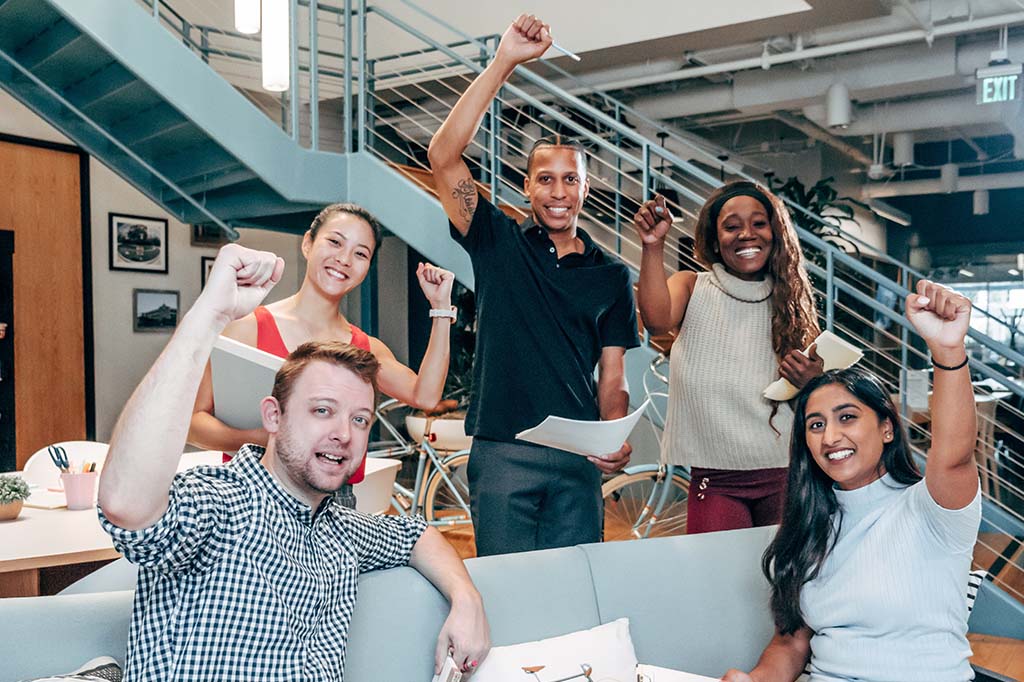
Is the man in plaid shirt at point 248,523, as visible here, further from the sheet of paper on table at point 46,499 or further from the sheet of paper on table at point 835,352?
the sheet of paper on table at point 46,499

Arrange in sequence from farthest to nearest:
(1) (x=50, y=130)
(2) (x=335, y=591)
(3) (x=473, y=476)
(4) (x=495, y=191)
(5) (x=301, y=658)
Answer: (1) (x=50, y=130) < (4) (x=495, y=191) < (3) (x=473, y=476) < (2) (x=335, y=591) < (5) (x=301, y=658)

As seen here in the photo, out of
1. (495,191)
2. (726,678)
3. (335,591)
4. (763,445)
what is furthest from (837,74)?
(335,591)

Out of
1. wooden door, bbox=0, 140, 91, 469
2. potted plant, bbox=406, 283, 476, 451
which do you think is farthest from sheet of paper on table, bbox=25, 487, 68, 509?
wooden door, bbox=0, 140, 91, 469

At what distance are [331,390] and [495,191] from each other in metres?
2.69

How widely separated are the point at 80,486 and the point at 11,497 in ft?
0.57

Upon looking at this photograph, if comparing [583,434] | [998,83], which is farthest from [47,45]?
[998,83]

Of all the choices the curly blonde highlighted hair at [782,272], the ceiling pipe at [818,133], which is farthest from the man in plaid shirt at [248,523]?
the ceiling pipe at [818,133]

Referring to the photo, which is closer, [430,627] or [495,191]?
[430,627]

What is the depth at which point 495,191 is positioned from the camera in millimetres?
4082

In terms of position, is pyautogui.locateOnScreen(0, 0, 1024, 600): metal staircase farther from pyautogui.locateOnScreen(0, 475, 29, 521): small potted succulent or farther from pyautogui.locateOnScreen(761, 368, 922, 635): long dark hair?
pyautogui.locateOnScreen(0, 475, 29, 521): small potted succulent

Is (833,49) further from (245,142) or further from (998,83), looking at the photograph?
(245,142)

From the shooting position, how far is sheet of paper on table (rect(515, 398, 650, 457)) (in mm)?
1862

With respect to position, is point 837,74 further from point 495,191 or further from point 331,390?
point 331,390

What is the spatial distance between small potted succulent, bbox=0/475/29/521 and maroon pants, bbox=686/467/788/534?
173 cm
